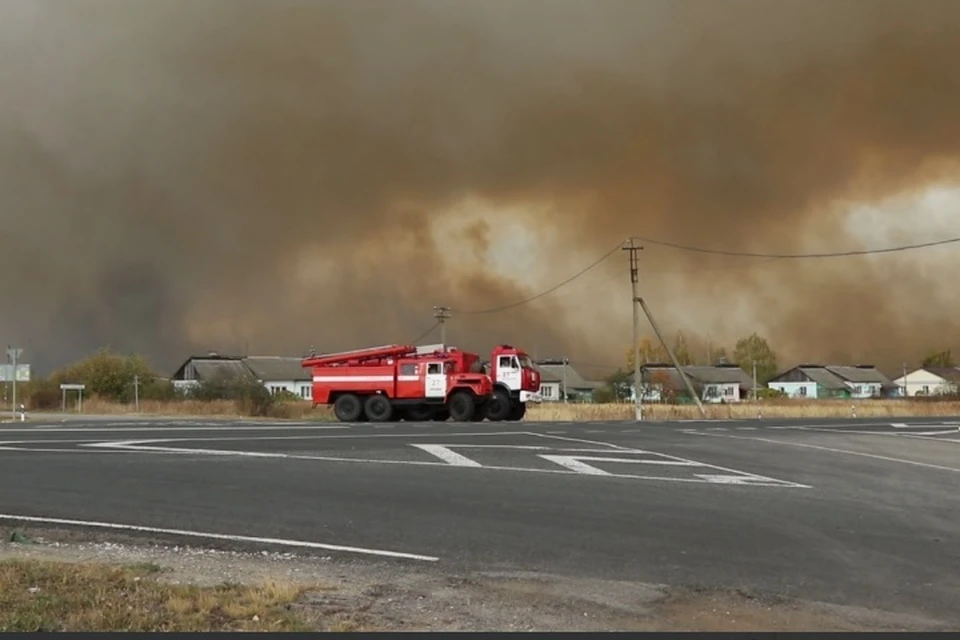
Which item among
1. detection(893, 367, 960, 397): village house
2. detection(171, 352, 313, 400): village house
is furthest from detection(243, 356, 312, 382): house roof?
detection(893, 367, 960, 397): village house

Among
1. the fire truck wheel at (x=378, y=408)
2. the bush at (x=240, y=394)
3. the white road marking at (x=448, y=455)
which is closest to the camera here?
the white road marking at (x=448, y=455)

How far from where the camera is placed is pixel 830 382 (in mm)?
144875

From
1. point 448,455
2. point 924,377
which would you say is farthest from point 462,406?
point 924,377

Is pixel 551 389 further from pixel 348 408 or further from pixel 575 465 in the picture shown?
pixel 575 465

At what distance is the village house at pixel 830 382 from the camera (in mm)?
140375

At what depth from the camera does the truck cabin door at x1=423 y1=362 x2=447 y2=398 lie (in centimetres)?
3866

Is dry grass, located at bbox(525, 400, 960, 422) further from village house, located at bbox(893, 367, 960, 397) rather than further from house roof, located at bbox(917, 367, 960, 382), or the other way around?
house roof, located at bbox(917, 367, 960, 382)

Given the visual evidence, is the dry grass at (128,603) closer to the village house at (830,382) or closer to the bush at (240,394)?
the bush at (240,394)

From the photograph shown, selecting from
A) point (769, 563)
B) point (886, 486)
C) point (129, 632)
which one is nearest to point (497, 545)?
point (769, 563)

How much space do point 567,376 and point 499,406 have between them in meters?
100

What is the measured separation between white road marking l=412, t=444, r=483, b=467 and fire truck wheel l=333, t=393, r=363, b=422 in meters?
19.7

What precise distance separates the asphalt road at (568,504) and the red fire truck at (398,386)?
57.6ft

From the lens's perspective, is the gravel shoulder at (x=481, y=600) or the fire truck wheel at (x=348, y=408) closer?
the gravel shoulder at (x=481, y=600)

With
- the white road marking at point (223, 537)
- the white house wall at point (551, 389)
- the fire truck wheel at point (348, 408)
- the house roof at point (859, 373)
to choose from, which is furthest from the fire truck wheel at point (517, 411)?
the house roof at point (859, 373)
